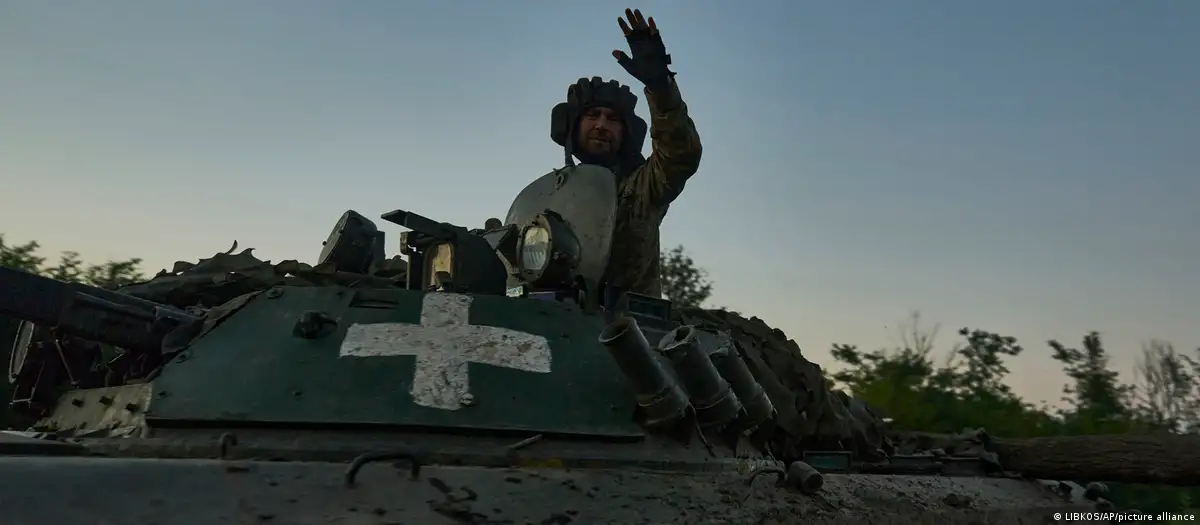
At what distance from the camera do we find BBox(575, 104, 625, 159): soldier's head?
759 centimetres

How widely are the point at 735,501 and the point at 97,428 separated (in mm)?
2420

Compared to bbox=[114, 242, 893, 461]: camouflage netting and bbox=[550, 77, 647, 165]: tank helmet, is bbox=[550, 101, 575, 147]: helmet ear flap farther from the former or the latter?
bbox=[114, 242, 893, 461]: camouflage netting

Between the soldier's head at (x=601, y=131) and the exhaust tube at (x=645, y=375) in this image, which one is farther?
the soldier's head at (x=601, y=131)

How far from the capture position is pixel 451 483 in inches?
130

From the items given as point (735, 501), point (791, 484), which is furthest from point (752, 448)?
point (735, 501)

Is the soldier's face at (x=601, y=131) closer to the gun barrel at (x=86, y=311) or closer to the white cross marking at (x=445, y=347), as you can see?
the white cross marking at (x=445, y=347)

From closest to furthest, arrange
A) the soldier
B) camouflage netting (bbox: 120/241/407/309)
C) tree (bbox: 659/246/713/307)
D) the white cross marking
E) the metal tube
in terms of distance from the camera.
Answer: the metal tube, the white cross marking, the soldier, camouflage netting (bbox: 120/241/407/309), tree (bbox: 659/246/713/307)

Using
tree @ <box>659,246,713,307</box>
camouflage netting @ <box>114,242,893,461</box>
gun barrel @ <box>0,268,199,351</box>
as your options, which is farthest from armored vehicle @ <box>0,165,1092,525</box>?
tree @ <box>659,246,713,307</box>

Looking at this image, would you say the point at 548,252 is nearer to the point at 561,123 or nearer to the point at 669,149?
the point at 669,149

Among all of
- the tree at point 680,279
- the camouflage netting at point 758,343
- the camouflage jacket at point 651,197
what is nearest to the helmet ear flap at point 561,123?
the camouflage jacket at point 651,197

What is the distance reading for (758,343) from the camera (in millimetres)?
7098

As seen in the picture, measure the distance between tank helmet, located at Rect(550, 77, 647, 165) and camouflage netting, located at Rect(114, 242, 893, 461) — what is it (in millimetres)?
1376

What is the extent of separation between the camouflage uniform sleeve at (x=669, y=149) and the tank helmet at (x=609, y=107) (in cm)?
111

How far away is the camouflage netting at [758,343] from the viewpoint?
233 inches
